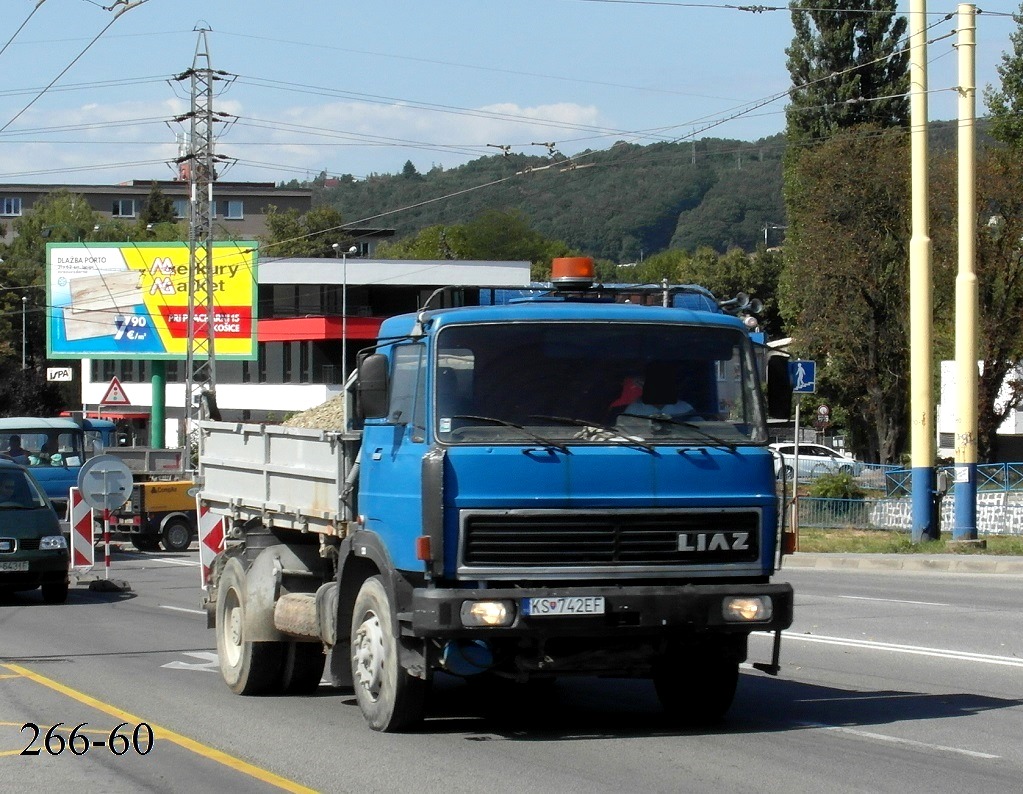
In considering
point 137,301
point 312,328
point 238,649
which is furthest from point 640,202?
point 238,649

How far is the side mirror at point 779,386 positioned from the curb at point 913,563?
44.2 ft

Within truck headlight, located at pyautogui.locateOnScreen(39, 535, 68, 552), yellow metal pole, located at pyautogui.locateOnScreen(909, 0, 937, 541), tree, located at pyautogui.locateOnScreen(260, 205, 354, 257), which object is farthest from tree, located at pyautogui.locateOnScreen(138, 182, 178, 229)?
truck headlight, located at pyautogui.locateOnScreen(39, 535, 68, 552)

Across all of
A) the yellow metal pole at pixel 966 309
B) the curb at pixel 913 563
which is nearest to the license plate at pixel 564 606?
the curb at pixel 913 563

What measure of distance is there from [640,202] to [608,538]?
16796 centimetres

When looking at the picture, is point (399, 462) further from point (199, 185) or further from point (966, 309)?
point (199, 185)

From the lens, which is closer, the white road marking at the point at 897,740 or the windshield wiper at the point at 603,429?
the white road marking at the point at 897,740

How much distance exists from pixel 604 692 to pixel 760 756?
2.86m

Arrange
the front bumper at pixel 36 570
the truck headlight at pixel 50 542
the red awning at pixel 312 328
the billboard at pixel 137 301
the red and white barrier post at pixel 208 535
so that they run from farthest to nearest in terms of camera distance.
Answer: the red awning at pixel 312 328, the billboard at pixel 137 301, the truck headlight at pixel 50 542, the front bumper at pixel 36 570, the red and white barrier post at pixel 208 535

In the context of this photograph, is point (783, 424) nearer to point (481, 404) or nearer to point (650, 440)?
point (650, 440)

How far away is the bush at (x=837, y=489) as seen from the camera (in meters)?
32.6

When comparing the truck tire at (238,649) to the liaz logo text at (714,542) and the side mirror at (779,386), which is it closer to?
the liaz logo text at (714,542)

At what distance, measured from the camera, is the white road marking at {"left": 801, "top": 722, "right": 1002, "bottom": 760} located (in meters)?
7.94

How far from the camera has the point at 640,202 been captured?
173625mm

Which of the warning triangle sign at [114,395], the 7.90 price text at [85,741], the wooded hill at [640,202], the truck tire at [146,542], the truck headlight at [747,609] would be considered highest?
the wooded hill at [640,202]
